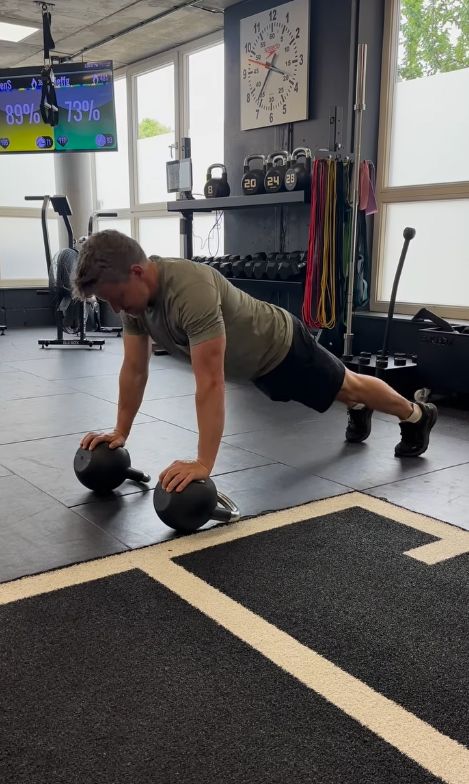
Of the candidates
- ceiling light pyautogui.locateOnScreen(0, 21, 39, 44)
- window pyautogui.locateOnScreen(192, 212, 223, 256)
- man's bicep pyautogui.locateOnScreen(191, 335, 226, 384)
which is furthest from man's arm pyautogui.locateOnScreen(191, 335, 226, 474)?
ceiling light pyautogui.locateOnScreen(0, 21, 39, 44)

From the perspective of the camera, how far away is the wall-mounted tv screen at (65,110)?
5934mm

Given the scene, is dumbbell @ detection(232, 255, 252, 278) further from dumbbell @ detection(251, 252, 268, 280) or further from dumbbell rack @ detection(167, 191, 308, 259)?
dumbbell rack @ detection(167, 191, 308, 259)

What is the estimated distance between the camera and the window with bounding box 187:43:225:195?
643cm

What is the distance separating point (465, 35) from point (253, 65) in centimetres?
187

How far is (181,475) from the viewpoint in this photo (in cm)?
196

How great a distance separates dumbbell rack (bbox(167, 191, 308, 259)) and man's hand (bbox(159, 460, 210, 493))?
2.96 m

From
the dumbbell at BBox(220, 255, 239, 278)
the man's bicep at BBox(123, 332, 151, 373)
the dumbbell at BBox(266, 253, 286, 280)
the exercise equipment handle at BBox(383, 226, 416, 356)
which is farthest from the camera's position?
the dumbbell at BBox(220, 255, 239, 278)

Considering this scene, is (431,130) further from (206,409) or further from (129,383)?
(206,409)

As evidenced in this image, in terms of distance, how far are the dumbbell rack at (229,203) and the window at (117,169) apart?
89.1 inches

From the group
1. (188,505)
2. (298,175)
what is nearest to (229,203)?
(298,175)

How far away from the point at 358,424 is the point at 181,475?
1.35 m

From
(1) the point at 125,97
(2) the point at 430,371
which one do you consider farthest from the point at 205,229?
(2) the point at 430,371

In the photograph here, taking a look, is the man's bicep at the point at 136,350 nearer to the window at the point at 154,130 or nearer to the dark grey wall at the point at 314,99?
the dark grey wall at the point at 314,99

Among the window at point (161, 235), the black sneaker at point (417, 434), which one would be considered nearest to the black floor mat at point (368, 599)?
the black sneaker at point (417, 434)
